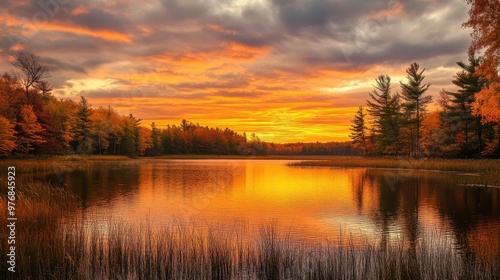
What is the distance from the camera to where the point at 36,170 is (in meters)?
52.3

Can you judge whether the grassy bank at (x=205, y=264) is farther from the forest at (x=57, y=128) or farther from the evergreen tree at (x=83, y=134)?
the evergreen tree at (x=83, y=134)

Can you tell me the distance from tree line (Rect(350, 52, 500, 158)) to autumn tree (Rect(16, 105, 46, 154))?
227 ft

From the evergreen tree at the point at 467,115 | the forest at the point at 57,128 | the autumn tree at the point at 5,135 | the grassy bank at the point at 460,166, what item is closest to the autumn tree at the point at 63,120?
the forest at the point at 57,128

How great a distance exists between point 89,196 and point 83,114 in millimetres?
81237

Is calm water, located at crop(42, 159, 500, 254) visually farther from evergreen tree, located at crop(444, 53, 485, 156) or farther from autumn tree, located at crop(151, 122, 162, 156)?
autumn tree, located at crop(151, 122, 162, 156)

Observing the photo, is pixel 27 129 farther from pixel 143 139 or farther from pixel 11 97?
pixel 143 139

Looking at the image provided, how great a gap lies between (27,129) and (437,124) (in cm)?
8263

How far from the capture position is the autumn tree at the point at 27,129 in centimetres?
6425

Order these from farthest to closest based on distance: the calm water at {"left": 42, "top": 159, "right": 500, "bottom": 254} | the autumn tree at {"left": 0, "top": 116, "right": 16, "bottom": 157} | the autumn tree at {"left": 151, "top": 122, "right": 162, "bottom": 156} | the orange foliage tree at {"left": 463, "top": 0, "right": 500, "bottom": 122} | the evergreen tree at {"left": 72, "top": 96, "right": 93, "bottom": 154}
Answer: the autumn tree at {"left": 151, "top": 122, "right": 162, "bottom": 156} → the evergreen tree at {"left": 72, "top": 96, "right": 93, "bottom": 154} → the autumn tree at {"left": 0, "top": 116, "right": 16, "bottom": 157} → the orange foliage tree at {"left": 463, "top": 0, "right": 500, "bottom": 122} → the calm water at {"left": 42, "top": 159, "right": 500, "bottom": 254}

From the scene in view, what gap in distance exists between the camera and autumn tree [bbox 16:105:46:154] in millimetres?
64250

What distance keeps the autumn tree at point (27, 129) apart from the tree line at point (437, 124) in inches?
2724

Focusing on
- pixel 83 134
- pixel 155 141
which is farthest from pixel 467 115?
pixel 155 141

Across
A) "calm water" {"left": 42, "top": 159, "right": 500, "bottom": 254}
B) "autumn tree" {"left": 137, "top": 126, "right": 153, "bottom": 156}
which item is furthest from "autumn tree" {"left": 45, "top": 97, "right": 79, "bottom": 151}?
"calm water" {"left": 42, "top": 159, "right": 500, "bottom": 254}

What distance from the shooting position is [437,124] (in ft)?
280
